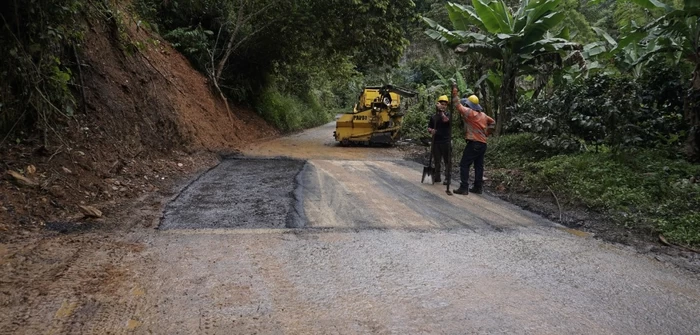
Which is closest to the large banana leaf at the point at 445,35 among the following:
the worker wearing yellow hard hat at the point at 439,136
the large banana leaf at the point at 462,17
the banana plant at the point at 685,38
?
the large banana leaf at the point at 462,17

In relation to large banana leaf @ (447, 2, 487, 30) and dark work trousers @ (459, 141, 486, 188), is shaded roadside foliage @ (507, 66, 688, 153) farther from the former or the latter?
large banana leaf @ (447, 2, 487, 30)

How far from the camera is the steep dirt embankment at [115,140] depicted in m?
5.59

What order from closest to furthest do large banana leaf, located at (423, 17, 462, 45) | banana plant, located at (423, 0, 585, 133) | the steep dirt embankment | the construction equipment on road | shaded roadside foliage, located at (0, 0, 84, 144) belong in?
the steep dirt embankment → shaded roadside foliage, located at (0, 0, 84, 144) → banana plant, located at (423, 0, 585, 133) → large banana leaf, located at (423, 17, 462, 45) → the construction equipment on road

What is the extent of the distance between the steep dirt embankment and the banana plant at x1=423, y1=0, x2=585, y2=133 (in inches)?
286

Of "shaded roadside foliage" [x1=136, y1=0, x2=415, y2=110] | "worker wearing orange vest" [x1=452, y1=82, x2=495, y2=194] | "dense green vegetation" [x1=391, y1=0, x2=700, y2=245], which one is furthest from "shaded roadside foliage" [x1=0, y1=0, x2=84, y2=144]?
"shaded roadside foliage" [x1=136, y1=0, x2=415, y2=110]

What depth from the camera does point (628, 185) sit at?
7.20m

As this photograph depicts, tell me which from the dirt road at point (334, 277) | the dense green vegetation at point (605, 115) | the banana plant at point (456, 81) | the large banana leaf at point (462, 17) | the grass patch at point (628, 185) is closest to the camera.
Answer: the dirt road at point (334, 277)

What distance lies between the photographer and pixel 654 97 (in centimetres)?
913

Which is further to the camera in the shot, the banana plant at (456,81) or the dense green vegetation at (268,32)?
the dense green vegetation at (268,32)

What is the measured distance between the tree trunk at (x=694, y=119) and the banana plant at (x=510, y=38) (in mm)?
3296

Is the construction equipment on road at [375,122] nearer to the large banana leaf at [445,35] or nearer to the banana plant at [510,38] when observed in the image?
the large banana leaf at [445,35]

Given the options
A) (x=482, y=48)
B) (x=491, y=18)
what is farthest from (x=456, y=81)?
(x=491, y=18)

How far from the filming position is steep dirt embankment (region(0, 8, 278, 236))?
5.59 meters

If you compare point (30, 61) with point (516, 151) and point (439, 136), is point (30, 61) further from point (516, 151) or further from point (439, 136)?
point (516, 151)
